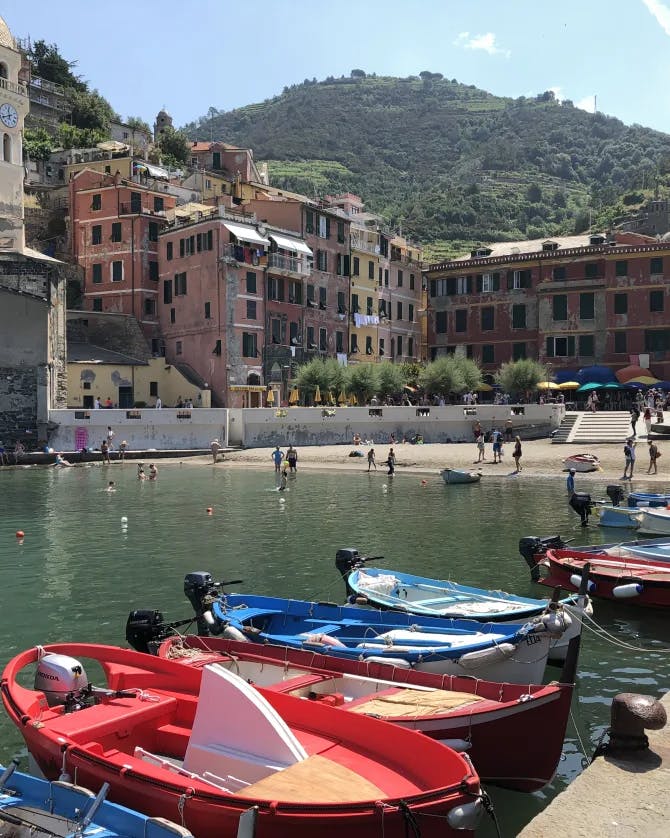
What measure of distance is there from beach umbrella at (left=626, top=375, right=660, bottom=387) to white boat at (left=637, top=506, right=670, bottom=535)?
36223mm

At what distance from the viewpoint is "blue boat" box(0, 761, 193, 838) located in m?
7.70

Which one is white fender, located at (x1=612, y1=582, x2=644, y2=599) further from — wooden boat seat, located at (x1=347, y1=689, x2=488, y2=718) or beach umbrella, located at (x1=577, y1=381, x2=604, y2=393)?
beach umbrella, located at (x1=577, y1=381, x2=604, y2=393)

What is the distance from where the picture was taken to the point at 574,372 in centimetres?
6638

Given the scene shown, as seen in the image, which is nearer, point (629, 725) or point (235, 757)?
point (235, 757)

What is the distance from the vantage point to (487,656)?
40.3 ft

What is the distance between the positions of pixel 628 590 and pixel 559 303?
175ft

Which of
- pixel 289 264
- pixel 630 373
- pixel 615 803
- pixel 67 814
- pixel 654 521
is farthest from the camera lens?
pixel 289 264

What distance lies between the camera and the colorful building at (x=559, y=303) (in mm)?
64500

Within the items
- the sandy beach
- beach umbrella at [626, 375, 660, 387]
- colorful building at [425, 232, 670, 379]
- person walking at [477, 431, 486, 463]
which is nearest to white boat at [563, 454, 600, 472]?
the sandy beach

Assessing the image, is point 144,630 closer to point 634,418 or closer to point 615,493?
point 615,493

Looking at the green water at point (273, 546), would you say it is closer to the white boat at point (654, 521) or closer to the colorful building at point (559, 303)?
the white boat at point (654, 521)

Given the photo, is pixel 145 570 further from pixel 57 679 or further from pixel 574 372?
pixel 574 372

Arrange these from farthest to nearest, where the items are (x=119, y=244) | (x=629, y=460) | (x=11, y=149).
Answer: (x=119, y=244) → (x=11, y=149) → (x=629, y=460)

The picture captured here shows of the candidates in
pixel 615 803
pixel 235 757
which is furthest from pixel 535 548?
pixel 235 757
